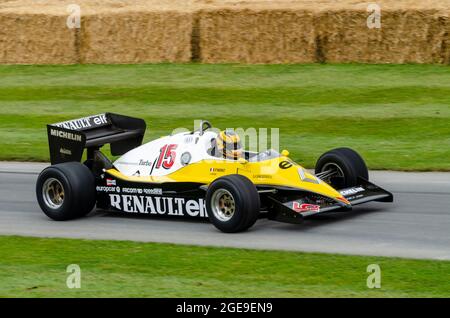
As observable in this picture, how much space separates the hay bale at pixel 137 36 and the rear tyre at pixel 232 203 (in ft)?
43.2

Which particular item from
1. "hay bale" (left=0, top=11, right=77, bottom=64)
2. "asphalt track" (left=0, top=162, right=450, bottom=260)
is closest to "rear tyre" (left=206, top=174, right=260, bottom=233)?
"asphalt track" (left=0, top=162, right=450, bottom=260)

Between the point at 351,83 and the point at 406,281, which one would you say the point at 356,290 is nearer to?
the point at 406,281

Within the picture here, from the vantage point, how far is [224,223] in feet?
43.5

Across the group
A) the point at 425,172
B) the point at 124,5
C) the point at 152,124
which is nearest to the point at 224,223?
the point at 425,172

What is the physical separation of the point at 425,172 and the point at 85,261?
7.25 metres

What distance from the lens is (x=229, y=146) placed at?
14164 mm

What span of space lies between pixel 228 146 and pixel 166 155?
941 mm

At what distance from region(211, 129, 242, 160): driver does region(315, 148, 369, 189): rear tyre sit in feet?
4.71

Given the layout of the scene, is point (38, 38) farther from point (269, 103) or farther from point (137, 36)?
point (269, 103)

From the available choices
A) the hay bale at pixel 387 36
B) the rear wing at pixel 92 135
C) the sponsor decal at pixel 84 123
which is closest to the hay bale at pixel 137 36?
the hay bale at pixel 387 36

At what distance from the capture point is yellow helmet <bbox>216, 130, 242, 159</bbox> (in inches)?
556

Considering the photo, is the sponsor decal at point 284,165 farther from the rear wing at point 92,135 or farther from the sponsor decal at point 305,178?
the rear wing at point 92,135

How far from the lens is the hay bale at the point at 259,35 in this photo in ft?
81.4

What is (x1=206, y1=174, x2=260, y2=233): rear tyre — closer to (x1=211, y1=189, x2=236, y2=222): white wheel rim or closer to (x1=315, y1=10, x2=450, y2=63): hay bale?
(x1=211, y1=189, x2=236, y2=222): white wheel rim
